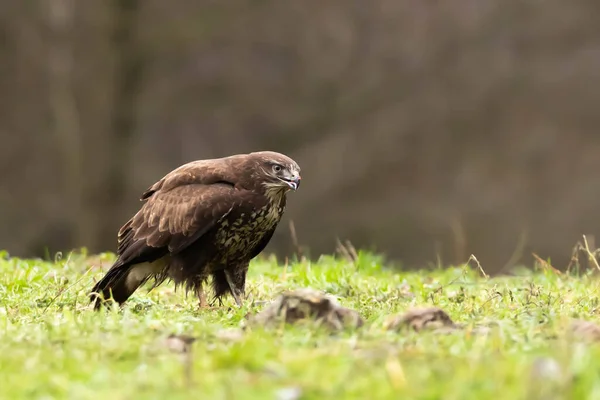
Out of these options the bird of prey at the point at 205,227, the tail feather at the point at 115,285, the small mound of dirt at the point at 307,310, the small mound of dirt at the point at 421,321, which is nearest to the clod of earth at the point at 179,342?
the small mound of dirt at the point at 307,310

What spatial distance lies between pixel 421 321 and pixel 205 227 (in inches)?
77.1

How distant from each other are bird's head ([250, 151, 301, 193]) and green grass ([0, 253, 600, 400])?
0.77 m

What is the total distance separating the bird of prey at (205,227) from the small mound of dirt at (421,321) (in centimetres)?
179

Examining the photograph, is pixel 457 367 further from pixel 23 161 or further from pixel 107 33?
pixel 23 161

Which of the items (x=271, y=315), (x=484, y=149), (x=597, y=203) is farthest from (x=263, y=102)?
(x=271, y=315)

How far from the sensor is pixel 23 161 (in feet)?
52.8

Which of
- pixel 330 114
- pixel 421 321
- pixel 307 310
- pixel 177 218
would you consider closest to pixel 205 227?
pixel 177 218

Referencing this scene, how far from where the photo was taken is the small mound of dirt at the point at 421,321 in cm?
423

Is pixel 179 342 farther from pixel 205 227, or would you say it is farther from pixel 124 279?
pixel 124 279

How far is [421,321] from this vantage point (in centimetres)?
425

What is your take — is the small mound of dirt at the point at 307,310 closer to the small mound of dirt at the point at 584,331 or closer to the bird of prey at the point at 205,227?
the small mound of dirt at the point at 584,331

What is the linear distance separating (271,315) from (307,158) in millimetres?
11294

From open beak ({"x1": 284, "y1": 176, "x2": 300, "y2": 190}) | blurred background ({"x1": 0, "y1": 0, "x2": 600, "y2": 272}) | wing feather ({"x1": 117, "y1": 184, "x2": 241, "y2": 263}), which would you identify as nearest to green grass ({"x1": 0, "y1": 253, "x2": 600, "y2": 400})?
wing feather ({"x1": 117, "y1": 184, "x2": 241, "y2": 263})

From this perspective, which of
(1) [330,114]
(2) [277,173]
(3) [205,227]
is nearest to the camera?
(3) [205,227]
